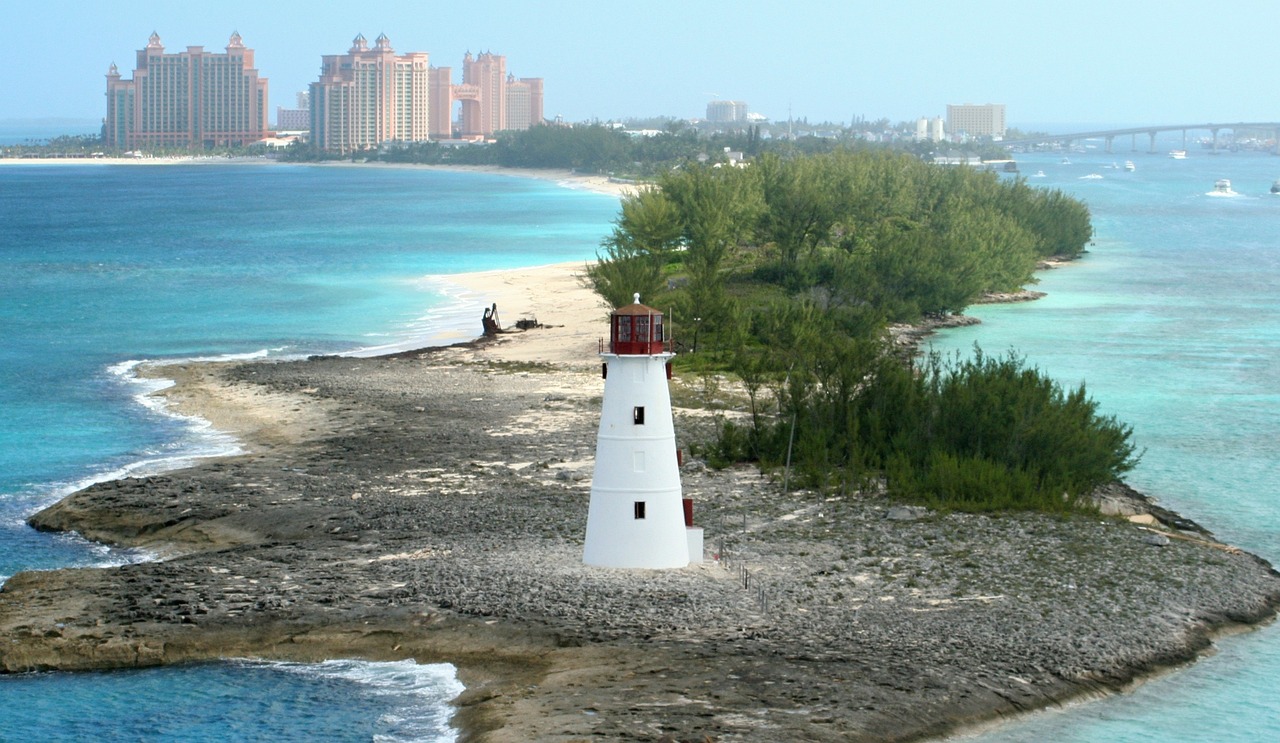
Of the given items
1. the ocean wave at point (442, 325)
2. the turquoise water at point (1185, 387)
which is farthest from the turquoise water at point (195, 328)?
the turquoise water at point (1185, 387)

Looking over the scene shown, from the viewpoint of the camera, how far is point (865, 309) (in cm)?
5000

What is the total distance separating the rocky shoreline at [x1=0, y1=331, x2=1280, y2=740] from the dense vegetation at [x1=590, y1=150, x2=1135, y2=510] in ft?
4.41

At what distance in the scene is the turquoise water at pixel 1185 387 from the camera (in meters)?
20.0

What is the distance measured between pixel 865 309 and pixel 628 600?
29.4m

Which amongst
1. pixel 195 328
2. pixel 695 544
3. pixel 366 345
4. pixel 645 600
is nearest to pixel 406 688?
pixel 645 600

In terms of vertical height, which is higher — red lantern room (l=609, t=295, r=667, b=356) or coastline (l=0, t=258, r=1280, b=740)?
red lantern room (l=609, t=295, r=667, b=356)

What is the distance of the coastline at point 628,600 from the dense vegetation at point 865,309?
1454mm

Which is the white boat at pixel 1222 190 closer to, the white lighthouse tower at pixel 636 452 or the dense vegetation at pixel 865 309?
the dense vegetation at pixel 865 309

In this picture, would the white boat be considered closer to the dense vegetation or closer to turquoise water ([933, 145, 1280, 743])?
turquoise water ([933, 145, 1280, 743])

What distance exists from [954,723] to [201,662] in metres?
9.66

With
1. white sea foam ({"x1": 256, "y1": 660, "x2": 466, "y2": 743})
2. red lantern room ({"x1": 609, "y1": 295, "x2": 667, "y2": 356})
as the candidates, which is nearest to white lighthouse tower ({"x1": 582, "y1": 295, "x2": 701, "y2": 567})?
red lantern room ({"x1": 609, "y1": 295, "x2": 667, "y2": 356})

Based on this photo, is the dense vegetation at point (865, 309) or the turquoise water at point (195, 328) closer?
the turquoise water at point (195, 328)

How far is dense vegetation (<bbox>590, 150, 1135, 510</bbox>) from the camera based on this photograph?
96.4ft

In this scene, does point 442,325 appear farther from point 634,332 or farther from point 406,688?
point 406,688
